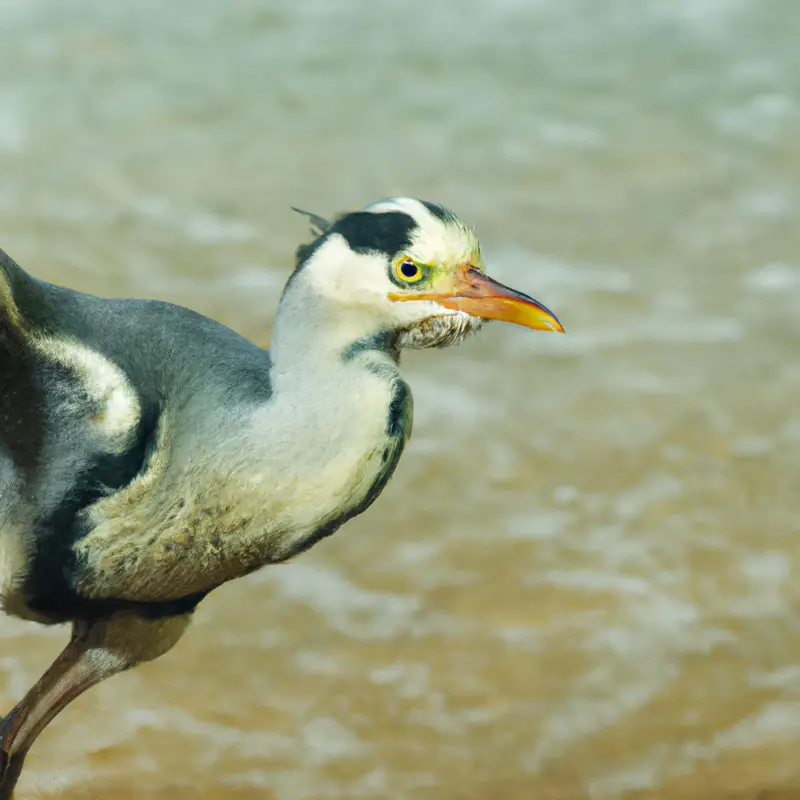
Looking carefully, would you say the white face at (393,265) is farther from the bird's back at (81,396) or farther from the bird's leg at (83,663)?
the bird's leg at (83,663)

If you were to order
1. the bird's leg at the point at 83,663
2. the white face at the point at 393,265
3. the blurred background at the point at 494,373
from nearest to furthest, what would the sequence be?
the white face at the point at 393,265, the bird's leg at the point at 83,663, the blurred background at the point at 494,373

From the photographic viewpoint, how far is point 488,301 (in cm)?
56

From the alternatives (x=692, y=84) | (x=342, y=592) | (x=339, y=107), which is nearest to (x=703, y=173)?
(x=692, y=84)

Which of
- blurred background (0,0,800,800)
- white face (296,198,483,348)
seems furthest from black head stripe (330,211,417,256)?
blurred background (0,0,800,800)

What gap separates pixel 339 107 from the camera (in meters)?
1.81

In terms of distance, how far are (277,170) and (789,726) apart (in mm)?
873

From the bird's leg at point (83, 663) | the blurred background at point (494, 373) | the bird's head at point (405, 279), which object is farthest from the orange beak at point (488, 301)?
the blurred background at point (494, 373)

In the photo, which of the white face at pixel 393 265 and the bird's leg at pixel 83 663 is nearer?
the white face at pixel 393 265

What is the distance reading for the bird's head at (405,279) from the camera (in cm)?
56

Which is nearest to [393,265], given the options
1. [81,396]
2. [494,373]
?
[81,396]

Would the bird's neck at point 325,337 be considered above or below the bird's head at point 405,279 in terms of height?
below

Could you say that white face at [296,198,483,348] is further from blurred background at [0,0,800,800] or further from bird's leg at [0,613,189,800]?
blurred background at [0,0,800,800]

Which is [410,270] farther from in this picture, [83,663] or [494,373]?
[494,373]

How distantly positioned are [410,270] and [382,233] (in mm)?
19
